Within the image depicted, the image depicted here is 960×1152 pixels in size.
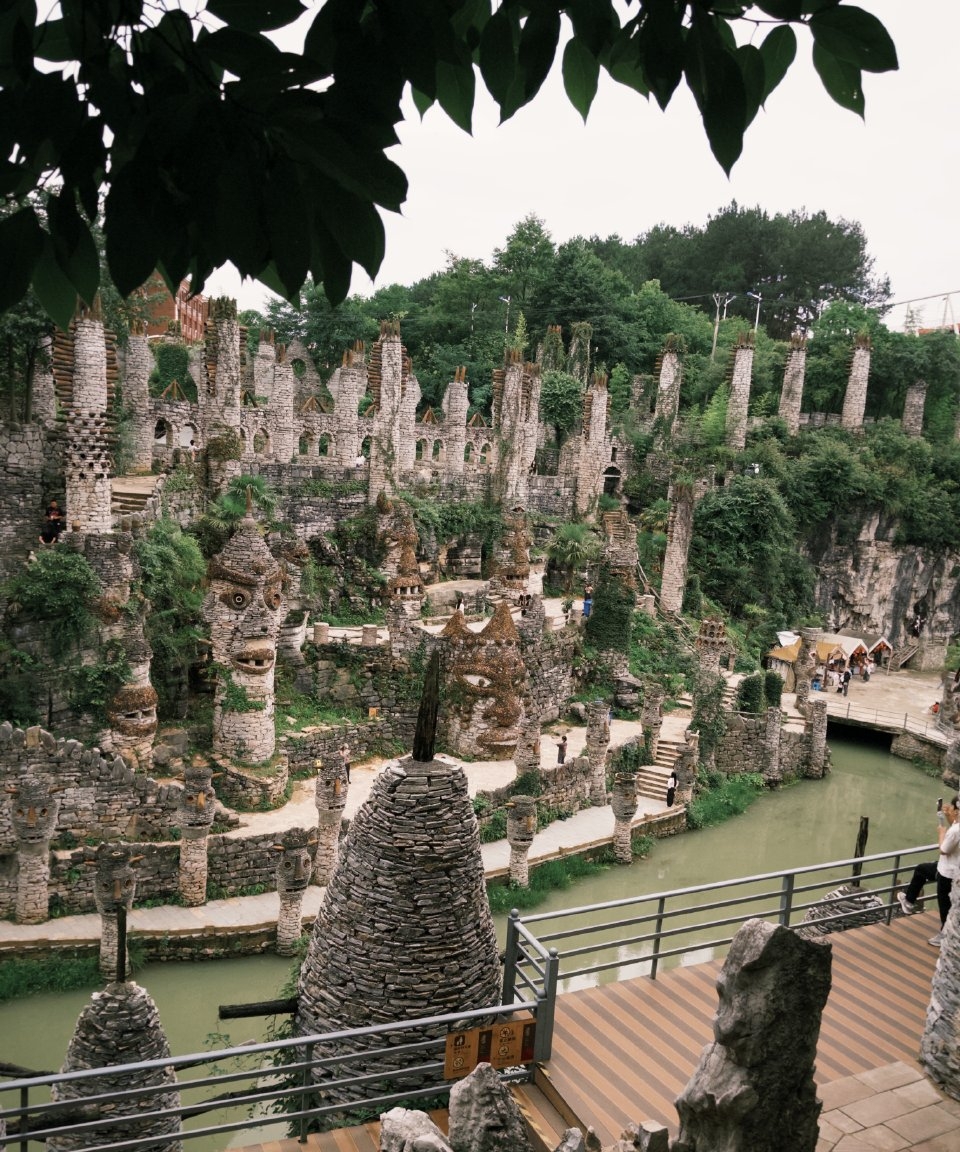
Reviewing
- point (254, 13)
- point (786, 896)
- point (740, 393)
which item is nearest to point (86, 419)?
point (786, 896)

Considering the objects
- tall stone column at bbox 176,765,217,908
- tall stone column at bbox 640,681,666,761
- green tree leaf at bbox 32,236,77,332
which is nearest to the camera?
green tree leaf at bbox 32,236,77,332

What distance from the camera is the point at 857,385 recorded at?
3325cm

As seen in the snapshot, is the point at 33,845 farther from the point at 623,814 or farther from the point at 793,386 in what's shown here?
the point at 793,386

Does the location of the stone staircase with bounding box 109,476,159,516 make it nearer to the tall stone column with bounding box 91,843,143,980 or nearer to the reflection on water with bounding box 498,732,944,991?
the tall stone column with bounding box 91,843,143,980

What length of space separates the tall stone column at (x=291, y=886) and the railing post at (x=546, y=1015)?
586 centimetres

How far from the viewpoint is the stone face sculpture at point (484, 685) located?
54.3ft

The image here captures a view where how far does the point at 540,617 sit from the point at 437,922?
13.6m

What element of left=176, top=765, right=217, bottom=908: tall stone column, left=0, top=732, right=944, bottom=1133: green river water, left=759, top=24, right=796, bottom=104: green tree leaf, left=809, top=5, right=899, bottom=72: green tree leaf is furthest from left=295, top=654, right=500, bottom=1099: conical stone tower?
left=176, top=765, right=217, bottom=908: tall stone column

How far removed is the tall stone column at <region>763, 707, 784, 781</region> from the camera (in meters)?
20.2

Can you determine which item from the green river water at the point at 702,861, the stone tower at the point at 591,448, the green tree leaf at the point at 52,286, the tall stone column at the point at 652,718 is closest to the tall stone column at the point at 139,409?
the green river water at the point at 702,861

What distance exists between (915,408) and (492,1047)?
34002mm

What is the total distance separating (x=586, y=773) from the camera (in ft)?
54.7

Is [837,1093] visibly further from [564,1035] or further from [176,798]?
[176,798]

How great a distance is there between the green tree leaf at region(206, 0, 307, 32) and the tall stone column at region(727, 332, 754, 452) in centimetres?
3061
